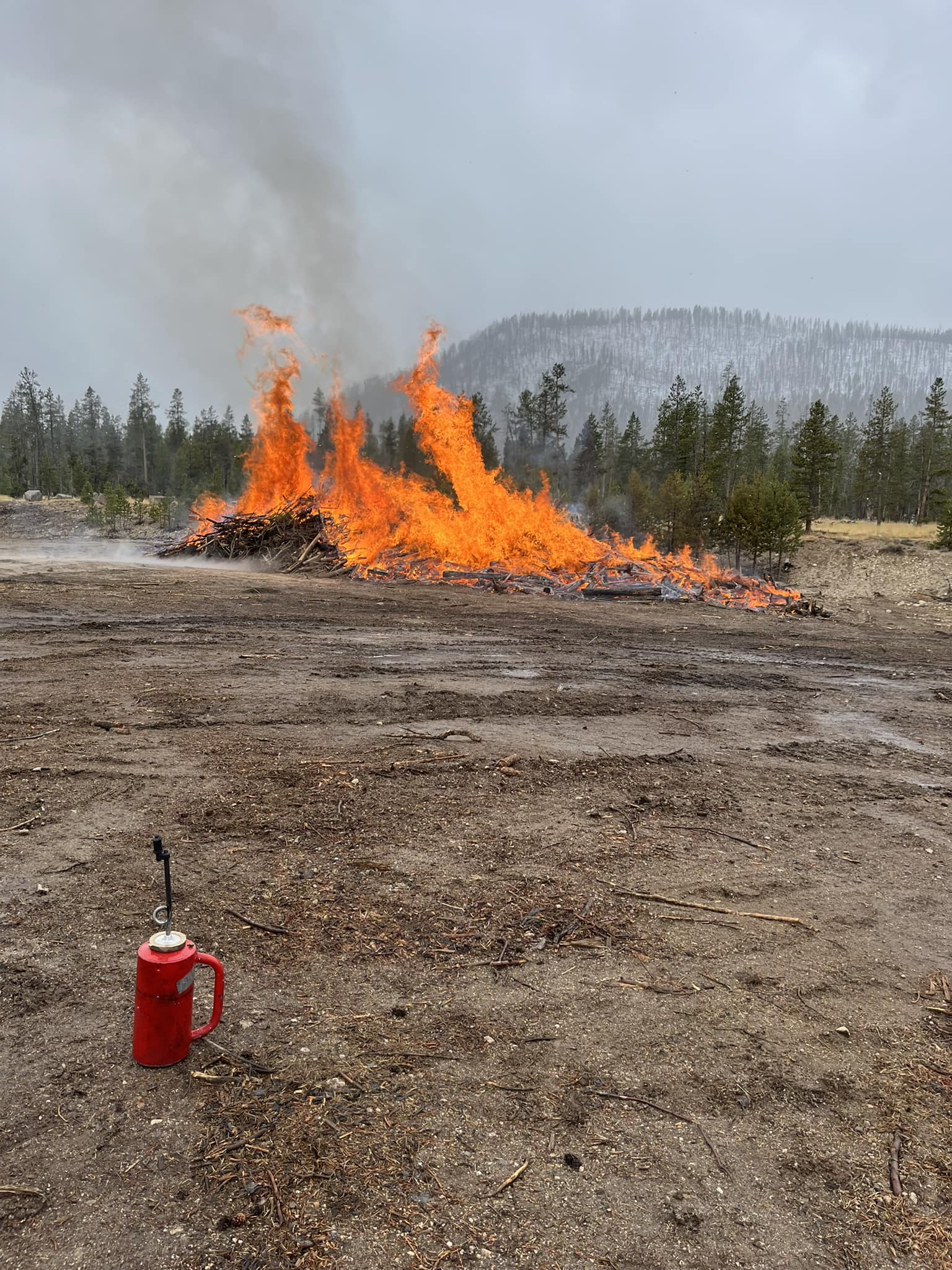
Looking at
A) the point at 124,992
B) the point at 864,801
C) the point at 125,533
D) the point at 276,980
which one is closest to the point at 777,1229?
the point at 276,980

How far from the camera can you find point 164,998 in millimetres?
2518

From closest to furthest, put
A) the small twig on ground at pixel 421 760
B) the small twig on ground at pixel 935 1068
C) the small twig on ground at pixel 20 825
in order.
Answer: the small twig on ground at pixel 935 1068 → the small twig on ground at pixel 20 825 → the small twig on ground at pixel 421 760

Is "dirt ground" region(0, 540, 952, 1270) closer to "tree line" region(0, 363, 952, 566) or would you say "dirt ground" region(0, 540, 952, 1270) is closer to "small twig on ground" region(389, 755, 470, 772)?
"small twig on ground" region(389, 755, 470, 772)

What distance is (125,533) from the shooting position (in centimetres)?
4156

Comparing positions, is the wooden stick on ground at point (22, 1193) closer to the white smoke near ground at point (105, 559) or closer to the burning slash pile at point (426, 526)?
the white smoke near ground at point (105, 559)

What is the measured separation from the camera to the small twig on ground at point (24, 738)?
5.78m

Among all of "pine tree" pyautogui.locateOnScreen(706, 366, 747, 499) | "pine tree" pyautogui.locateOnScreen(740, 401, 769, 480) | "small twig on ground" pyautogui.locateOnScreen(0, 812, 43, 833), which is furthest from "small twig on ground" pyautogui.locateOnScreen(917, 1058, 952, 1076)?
"pine tree" pyautogui.locateOnScreen(740, 401, 769, 480)

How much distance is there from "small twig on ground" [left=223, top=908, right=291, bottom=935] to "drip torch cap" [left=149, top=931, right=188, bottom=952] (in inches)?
36.6

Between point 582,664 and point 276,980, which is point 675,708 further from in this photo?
point 276,980

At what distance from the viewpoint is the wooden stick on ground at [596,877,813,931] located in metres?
3.89

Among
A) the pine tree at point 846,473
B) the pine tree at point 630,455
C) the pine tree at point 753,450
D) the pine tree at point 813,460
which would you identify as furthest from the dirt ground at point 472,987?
the pine tree at point 846,473

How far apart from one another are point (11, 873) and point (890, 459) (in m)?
68.6

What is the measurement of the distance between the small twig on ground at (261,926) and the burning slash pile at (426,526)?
726 inches

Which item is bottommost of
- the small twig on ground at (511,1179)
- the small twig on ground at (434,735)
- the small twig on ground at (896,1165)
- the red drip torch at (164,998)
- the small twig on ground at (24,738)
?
the small twig on ground at (896,1165)
